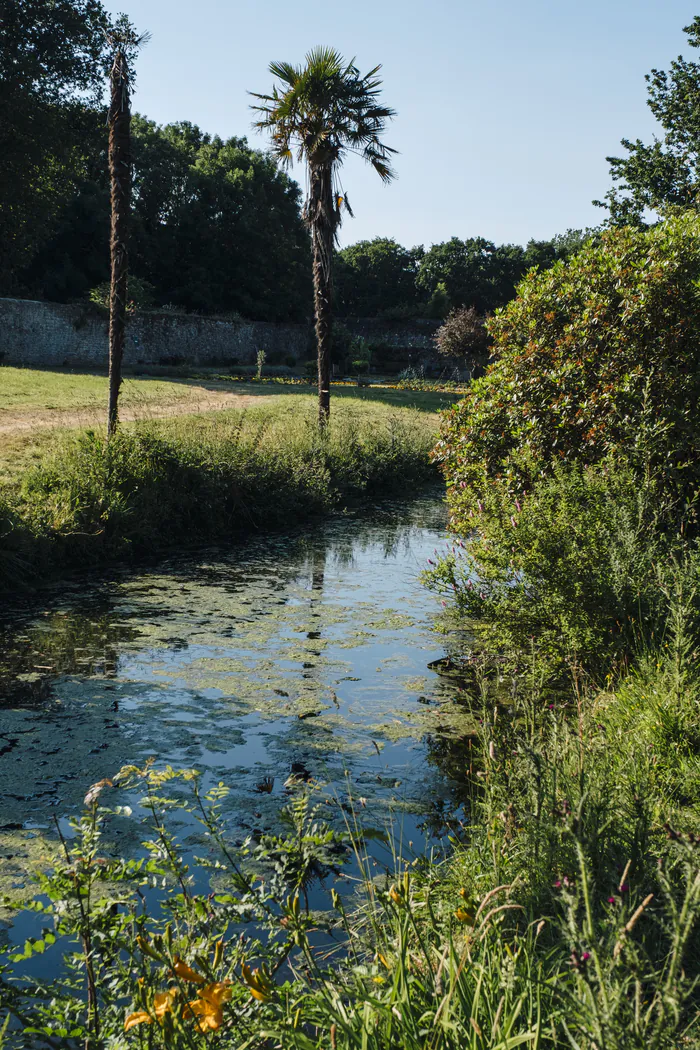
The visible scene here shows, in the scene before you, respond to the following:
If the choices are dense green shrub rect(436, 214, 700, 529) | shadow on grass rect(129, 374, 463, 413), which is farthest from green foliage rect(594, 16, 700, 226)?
dense green shrub rect(436, 214, 700, 529)

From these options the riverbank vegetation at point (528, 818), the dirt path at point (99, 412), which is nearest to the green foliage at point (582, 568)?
the riverbank vegetation at point (528, 818)

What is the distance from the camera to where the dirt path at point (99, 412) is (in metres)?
15.8

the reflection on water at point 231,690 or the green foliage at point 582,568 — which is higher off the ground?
the green foliage at point 582,568

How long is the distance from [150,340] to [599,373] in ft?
99.3

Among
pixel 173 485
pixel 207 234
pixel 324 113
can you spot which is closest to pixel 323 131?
pixel 324 113

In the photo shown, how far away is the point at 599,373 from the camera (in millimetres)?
7148

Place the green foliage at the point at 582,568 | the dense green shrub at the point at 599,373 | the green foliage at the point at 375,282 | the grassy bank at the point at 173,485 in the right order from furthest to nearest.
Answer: the green foliage at the point at 375,282
the grassy bank at the point at 173,485
the dense green shrub at the point at 599,373
the green foliage at the point at 582,568

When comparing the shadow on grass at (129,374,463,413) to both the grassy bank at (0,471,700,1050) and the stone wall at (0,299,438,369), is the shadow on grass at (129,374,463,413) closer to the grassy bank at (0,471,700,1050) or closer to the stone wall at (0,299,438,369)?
the stone wall at (0,299,438,369)

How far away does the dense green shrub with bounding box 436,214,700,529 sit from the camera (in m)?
6.76

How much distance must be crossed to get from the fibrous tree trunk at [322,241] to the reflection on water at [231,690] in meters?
9.53

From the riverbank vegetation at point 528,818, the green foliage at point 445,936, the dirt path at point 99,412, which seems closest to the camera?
the green foliage at point 445,936

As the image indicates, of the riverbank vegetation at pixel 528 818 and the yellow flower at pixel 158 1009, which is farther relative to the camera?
the riverbank vegetation at pixel 528 818

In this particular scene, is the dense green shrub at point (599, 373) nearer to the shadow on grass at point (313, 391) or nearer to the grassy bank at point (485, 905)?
the grassy bank at point (485, 905)

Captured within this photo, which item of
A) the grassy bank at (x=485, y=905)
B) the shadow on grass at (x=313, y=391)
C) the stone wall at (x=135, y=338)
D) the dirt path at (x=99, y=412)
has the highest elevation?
the stone wall at (x=135, y=338)
